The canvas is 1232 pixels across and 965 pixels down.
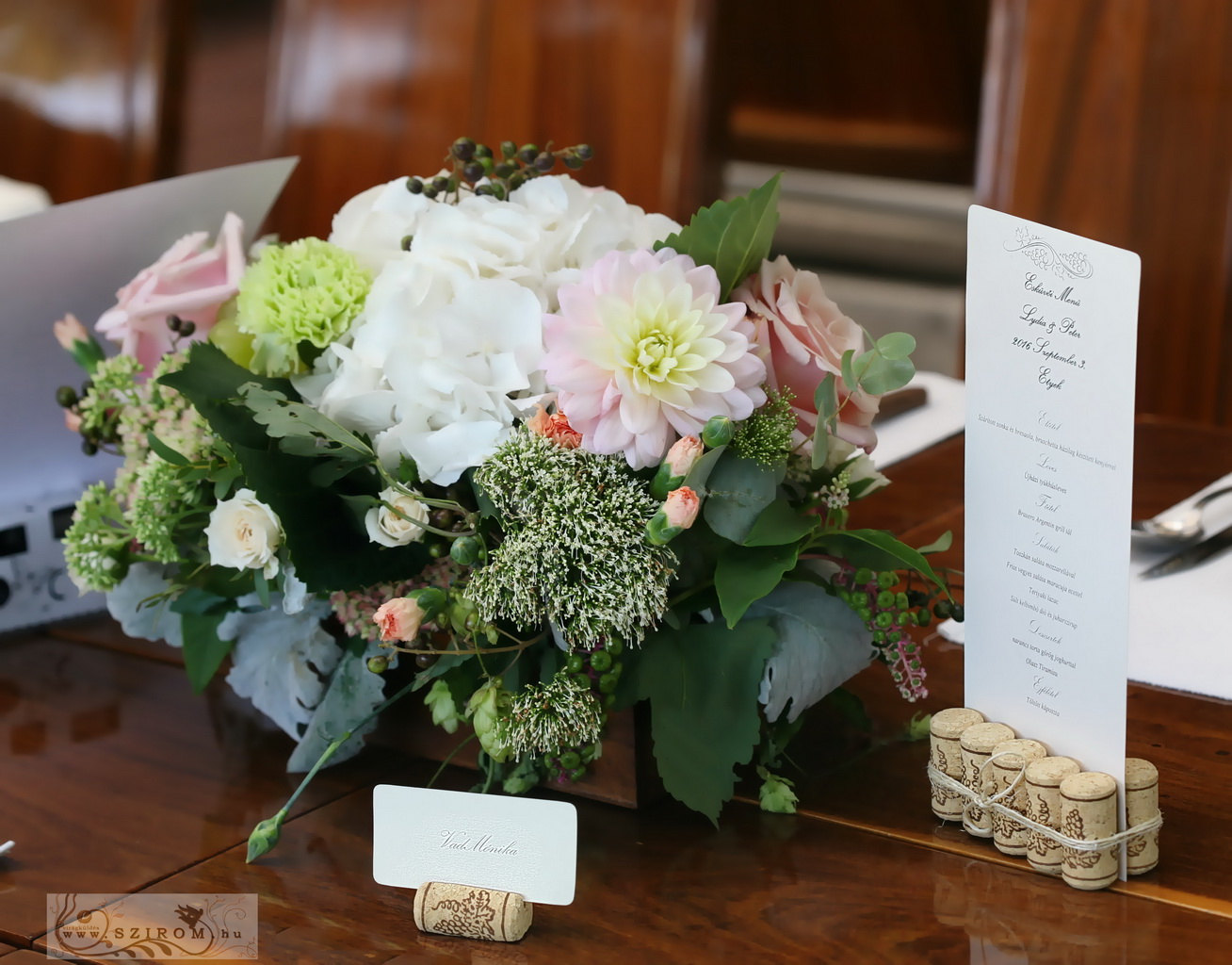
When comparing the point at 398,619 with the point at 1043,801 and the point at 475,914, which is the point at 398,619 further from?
the point at 1043,801

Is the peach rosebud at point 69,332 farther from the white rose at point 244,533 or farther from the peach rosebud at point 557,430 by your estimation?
the peach rosebud at point 557,430

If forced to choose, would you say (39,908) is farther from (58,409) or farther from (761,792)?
(58,409)

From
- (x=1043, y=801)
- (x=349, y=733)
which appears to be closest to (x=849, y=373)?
(x=1043, y=801)

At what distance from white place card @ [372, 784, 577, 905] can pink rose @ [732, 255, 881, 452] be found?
249 millimetres

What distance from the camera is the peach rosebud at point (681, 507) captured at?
0.64 meters

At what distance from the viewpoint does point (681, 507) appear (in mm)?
639

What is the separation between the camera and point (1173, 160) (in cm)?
214

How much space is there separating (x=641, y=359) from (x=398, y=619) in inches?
7.2

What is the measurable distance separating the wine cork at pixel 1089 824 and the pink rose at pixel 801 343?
0.22 m

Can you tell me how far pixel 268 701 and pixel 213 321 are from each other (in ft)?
0.93

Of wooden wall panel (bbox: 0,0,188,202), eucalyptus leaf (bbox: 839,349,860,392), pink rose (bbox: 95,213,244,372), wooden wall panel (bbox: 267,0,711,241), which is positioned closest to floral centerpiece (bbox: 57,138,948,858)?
eucalyptus leaf (bbox: 839,349,860,392)

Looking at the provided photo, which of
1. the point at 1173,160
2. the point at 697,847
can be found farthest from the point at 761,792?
the point at 1173,160

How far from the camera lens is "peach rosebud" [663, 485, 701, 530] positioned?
2.10ft

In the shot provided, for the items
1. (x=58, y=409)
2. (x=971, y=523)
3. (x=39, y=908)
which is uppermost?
(x=971, y=523)
